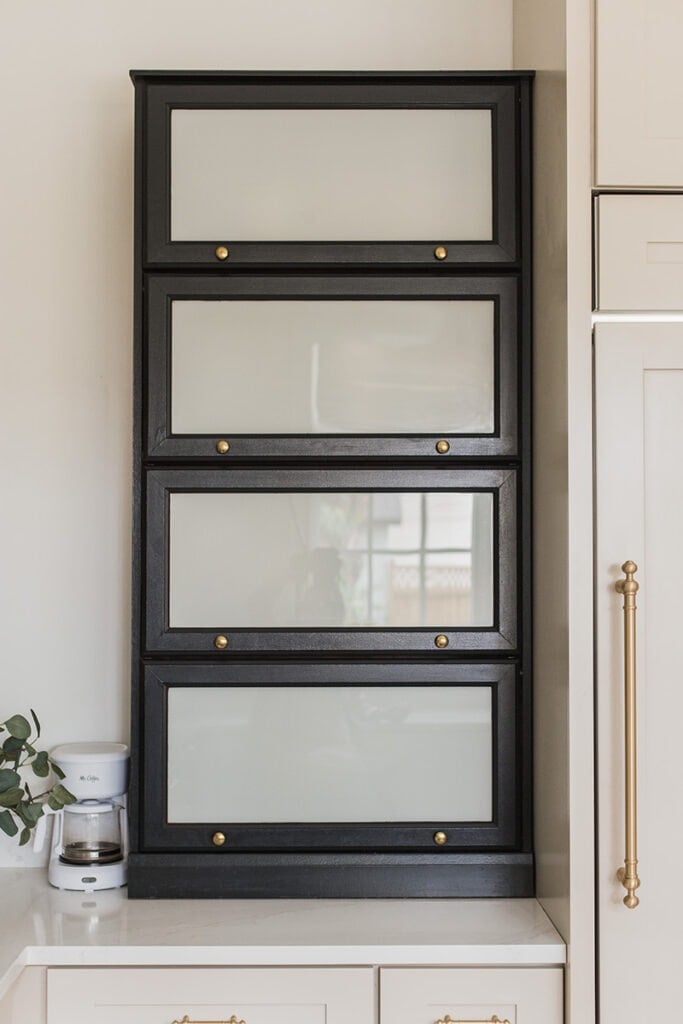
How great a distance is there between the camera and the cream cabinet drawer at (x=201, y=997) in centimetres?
167

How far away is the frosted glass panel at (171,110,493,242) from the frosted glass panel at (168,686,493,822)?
801mm

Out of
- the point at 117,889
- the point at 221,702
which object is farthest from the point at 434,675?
the point at 117,889

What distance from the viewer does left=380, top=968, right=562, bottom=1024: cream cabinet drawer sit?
167 cm

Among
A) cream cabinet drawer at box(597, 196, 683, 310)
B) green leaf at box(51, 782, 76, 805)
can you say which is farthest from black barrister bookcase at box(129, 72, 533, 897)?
cream cabinet drawer at box(597, 196, 683, 310)

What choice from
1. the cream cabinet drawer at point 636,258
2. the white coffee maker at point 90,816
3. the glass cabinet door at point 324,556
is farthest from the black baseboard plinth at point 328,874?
the cream cabinet drawer at point 636,258

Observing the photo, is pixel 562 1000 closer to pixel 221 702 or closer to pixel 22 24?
pixel 221 702

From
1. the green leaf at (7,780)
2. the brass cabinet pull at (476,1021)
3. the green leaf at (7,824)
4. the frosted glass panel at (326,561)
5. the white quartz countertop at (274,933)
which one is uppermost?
the frosted glass panel at (326,561)

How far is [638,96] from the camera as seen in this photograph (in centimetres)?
168

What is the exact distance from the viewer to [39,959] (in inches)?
65.6

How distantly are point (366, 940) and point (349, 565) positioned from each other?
23.5 inches

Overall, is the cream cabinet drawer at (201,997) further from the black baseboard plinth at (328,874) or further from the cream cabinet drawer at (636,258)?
the cream cabinet drawer at (636,258)

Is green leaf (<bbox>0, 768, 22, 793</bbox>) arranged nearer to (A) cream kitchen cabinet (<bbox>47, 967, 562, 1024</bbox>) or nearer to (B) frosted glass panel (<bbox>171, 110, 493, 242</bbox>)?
(A) cream kitchen cabinet (<bbox>47, 967, 562, 1024</bbox>)

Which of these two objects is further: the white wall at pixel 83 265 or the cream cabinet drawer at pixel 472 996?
the white wall at pixel 83 265

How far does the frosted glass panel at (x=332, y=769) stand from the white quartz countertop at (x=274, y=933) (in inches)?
5.9
